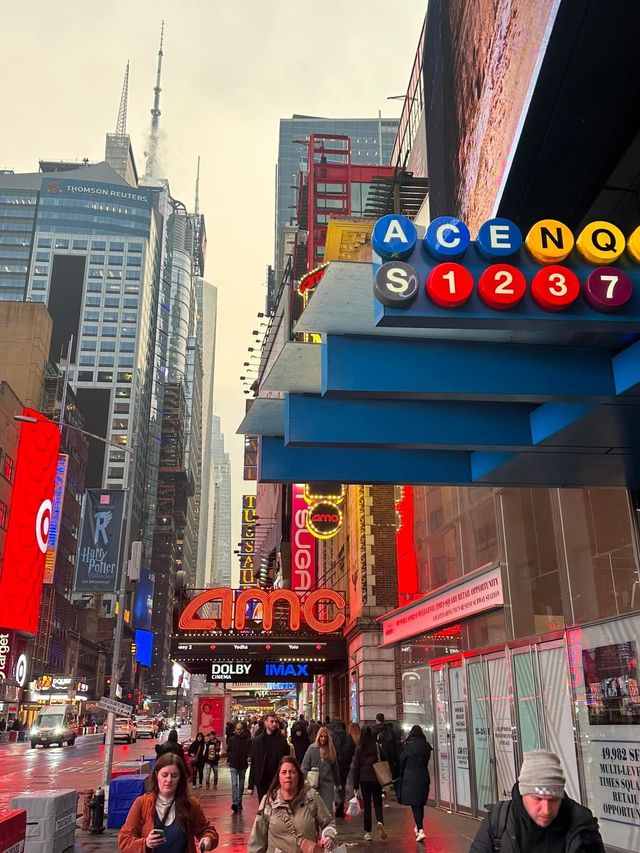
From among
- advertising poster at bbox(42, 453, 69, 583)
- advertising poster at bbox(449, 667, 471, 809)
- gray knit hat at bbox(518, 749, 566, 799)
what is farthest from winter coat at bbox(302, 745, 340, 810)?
advertising poster at bbox(42, 453, 69, 583)

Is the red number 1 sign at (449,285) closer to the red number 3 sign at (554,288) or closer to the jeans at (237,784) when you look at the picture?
the red number 3 sign at (554,288)

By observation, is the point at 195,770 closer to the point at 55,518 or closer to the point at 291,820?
the point at 291,820

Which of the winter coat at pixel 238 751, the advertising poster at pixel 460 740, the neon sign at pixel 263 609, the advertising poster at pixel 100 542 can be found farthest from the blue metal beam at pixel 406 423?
the neon sign at pixel 263 609

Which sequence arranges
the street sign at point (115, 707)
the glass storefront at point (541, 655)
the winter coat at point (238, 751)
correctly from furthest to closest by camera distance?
the winter coat at point (238, 751)
the street sign at point (115, 707)
the glass storefront at point (541, 655)

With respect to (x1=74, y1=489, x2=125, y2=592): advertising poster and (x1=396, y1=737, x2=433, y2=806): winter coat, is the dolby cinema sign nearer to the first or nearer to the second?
(x1=74, y1=489, x2=125, y2=592): advertising poster

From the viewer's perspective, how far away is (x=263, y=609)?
98.9ft

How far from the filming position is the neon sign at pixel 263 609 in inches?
1179

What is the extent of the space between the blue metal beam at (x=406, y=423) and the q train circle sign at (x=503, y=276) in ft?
7.11

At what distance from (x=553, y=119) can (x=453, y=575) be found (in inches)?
409

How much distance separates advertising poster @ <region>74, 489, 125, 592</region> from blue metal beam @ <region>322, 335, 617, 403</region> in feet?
60.4

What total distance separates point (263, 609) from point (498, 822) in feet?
87.9

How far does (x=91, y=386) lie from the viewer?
550 feet

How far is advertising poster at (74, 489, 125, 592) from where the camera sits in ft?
80.7

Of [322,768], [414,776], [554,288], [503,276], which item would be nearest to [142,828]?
[503,276]
